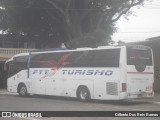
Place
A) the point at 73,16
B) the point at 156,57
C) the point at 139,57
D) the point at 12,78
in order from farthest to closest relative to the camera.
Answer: the point at 73,16
the point at 156,57
the point at 12,78
the point at 139,57

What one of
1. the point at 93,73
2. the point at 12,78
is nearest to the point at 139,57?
the point at 93,73

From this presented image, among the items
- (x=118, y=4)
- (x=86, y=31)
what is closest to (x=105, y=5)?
(x=118, y=4)

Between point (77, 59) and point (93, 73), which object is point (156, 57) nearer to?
point (77, 59)

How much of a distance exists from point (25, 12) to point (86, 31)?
732 centimetres

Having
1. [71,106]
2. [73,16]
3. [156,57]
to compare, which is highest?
[73,16]

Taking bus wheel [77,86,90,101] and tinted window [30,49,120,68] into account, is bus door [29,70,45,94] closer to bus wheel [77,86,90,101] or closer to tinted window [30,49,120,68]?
tinted window [30,49,120,68]

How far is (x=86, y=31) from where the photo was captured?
151ft

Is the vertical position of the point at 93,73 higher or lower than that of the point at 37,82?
higher

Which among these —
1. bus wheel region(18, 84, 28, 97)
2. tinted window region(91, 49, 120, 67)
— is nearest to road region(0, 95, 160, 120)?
tinted window region(91, 49, 120, 67)

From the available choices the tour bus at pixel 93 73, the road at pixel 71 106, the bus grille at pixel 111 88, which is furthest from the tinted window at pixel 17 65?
the bus grille at pixel 111 88

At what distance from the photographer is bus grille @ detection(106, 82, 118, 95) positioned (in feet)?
70.1

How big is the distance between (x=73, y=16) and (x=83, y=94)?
21.5 m

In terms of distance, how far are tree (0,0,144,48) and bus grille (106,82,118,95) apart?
59.8ft

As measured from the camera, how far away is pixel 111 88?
21641 mm
